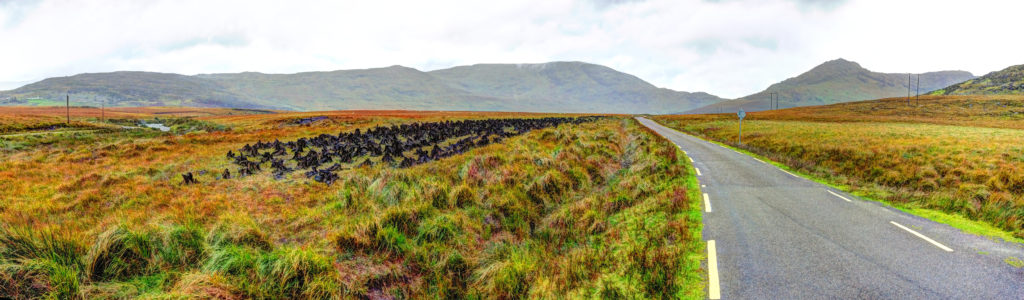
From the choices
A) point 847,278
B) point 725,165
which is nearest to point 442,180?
point 847,278

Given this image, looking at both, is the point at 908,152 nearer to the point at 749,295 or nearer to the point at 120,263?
the point at 749,295

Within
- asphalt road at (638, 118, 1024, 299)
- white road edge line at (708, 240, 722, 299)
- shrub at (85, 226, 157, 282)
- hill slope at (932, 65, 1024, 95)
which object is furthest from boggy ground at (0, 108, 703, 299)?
hill slope at (932, 65, 1024, 95)

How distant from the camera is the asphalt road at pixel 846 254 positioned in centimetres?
495

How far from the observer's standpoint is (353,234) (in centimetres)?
706

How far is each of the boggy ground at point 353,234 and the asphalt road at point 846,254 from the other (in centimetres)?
68

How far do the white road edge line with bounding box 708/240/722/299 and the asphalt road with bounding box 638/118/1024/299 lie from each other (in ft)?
0.14

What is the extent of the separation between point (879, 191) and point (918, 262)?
265 inches

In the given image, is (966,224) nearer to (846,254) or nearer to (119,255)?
(846,254)

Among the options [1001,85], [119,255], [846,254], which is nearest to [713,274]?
[846,254]

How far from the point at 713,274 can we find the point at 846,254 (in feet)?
8.55

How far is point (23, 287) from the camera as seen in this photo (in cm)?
422

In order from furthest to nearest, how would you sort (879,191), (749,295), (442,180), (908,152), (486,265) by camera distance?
(908,152), (442,180), (879,191), (486,265), (749,295)

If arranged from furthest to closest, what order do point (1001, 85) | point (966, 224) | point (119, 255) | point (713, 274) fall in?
point (1001, 85), point (966, 224), point (713, 274), point (119, 255)

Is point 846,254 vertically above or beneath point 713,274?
above
